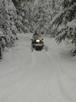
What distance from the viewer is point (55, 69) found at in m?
14.0

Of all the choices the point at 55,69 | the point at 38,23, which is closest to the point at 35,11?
the point at 38,23

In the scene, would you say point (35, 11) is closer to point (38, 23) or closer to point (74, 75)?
point (38, 23)

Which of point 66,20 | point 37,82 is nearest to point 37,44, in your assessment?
point 66,20

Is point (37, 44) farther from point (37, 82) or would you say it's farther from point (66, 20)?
point (37, 82)

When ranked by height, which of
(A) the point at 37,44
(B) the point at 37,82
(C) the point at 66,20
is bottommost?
(B) the point at 37,82

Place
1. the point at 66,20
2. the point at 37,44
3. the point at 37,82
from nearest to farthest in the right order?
the point at 37,82 < the point at 66,20 < the point at 37,44

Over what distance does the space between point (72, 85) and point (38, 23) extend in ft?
113

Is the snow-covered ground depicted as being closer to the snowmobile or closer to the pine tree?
the pine tree

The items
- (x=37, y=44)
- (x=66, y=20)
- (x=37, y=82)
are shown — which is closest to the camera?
(x=37, y=82)

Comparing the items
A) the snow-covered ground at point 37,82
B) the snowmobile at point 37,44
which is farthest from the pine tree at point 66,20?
the snowmobile at point 37,44

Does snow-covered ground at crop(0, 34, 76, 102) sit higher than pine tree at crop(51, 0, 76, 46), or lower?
lower

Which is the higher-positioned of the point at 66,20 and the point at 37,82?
the point at 66,20

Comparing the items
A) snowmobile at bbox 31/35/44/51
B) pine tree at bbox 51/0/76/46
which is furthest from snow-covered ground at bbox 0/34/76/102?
snowmobile at bbox 31/35/44/51

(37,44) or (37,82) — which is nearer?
(37,82)
